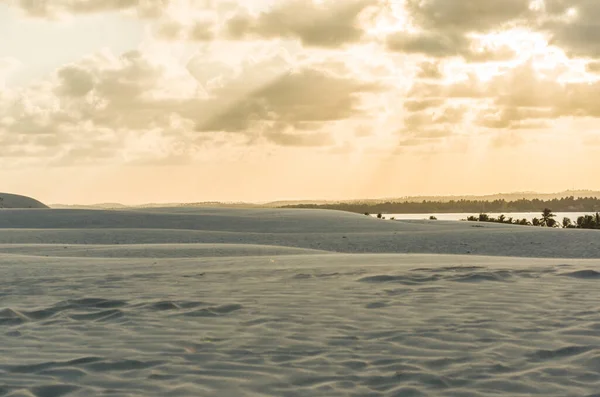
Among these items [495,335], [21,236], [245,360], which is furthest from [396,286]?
[21,236]

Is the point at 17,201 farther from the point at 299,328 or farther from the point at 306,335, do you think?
the point at 306,335

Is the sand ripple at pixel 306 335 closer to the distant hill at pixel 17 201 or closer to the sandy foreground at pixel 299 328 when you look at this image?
the sandy foreground at pixel 299 328

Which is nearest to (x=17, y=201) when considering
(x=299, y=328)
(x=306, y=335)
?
(x=299, y=328)

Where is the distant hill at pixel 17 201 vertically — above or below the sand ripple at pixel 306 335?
above

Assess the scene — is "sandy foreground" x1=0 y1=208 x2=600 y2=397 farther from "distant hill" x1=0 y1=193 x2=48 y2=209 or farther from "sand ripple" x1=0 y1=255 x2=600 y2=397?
"distant hill" x1=0 y1=193 x2=48 y2=209

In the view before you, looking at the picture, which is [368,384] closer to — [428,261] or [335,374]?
[335,374]

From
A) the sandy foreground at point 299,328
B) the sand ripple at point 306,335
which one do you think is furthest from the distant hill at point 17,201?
the sand ripple at point 306,335
